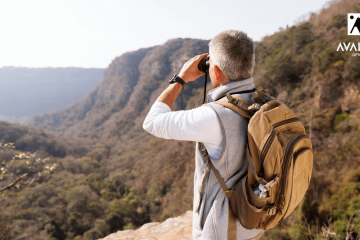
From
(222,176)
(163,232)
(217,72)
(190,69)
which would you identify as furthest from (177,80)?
(163,232)

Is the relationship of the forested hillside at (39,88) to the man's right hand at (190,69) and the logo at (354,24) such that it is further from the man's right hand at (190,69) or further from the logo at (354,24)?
the man's right hand at (190,69)

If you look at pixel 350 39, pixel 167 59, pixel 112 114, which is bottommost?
pixel 112 114

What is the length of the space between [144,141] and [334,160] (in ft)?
141

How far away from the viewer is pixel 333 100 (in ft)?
37.7

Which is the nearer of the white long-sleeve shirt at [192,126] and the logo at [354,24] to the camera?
the white long-sleeve shirt at [192,126]

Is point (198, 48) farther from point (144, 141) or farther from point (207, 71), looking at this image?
point (207, 71)

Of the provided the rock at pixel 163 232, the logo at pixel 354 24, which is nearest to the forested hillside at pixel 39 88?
the rock at pixel 163 232

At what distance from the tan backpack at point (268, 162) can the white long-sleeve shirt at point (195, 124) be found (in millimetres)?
67

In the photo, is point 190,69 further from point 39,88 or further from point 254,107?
point 39,88

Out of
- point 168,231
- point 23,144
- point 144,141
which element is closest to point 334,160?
point 168,231

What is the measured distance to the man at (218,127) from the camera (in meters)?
0.87

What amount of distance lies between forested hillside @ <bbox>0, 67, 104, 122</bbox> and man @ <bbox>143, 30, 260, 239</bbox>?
121125 millimetres

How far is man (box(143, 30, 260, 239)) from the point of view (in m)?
0.87

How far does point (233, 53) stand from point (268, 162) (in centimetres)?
50
